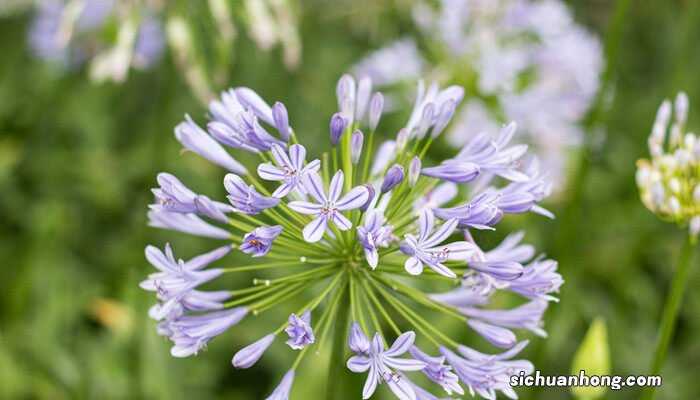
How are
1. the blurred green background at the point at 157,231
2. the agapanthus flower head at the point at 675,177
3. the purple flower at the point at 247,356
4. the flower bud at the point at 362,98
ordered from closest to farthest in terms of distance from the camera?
the purple flower at the point at 247,356 < the flower bud at the point at 362,98 < the agapanthus flower head at the point at 675,177 < the blurred green background at the point at 157,231

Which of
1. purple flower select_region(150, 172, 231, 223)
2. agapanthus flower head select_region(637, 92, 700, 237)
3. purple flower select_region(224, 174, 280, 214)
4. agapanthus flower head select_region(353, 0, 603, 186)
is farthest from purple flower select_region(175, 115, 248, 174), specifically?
agapanthus flower head select_region(353, 0, 603, 186)

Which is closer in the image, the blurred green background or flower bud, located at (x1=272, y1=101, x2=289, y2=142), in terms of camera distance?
flower bud, located at (x1=272, y1=101, x2=289, y2=142)

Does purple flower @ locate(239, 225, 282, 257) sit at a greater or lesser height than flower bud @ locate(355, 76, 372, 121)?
lesser

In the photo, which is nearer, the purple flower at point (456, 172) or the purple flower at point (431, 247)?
the purple flower at point (431, 247)

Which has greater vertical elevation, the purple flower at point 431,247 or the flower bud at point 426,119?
the flower bud at point 426,119

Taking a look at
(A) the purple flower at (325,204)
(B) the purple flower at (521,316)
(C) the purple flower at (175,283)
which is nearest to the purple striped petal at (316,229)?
(A) the purple flower at (325,204)

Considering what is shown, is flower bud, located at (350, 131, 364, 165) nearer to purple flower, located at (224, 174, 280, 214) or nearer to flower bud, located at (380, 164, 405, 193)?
flower bud, located at (380, 164, 405, 193)

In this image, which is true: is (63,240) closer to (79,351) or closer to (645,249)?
(79,351)

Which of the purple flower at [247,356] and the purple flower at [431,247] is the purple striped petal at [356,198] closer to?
the purple flower at [431,247]
